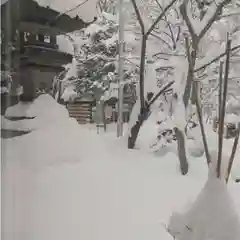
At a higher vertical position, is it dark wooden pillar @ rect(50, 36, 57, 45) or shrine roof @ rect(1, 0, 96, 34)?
shrine roof @ rect(1, 0, 96, 34)

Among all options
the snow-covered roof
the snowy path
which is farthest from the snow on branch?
the snowy path

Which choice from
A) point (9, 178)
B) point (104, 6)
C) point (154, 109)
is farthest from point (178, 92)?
point (9, 178)

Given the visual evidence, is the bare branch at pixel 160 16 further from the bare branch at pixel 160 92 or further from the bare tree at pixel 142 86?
the bare branch at pixel 160 92

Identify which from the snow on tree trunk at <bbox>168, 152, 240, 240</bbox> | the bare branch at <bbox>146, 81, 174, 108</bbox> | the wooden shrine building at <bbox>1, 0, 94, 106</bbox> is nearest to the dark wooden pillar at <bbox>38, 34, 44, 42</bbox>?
the wooden shrine building at <bbox>1, 0, 94, 106</bbox>

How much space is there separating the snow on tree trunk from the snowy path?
1.5 inches

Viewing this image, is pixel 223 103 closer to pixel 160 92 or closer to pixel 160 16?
pixel 160 92

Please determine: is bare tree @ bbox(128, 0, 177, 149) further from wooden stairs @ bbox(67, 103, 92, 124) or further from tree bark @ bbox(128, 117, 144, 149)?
wooden stairs @ bbox(67, 103, 92, 124)

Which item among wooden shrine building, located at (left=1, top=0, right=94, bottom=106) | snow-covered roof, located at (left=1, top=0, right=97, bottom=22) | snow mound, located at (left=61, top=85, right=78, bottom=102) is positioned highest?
snow-covered roof, located at (left=1, top=0, right=97, bottom=22)

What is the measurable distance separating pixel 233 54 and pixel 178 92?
189 millimetres

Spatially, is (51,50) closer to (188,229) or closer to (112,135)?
(112,135)

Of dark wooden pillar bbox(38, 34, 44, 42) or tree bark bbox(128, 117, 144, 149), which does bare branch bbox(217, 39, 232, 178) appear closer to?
tree bark bbox(128, 117, 144, 149)

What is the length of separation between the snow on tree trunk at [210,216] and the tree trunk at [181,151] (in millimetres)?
72

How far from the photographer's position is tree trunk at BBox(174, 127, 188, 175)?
62.5 inches

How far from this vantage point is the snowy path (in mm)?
1591
